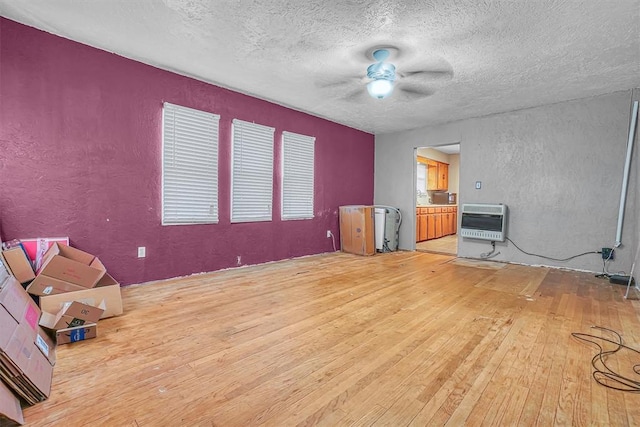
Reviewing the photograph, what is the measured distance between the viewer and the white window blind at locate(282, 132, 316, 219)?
192 inches

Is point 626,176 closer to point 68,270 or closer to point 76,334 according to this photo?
point 76,334

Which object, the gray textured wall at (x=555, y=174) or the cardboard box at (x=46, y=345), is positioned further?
the gray textured wall at (x=555, y=174)

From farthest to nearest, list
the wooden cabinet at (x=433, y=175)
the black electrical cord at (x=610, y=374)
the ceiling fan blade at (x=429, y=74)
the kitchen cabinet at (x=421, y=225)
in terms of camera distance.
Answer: the wooden cabinet at (x=433, y=175) < the kitchen cabinet at (x=421, y=225) < the ceiling fan blade at (x=429, y=74) < the black electrical cord at (x=610, y=374)

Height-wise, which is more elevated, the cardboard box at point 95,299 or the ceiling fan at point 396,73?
the ceiling fan at point 396,73

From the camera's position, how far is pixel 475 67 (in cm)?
330

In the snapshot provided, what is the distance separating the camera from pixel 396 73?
11.3 ft

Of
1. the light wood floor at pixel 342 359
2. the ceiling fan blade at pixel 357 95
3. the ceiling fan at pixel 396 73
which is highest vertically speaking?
the ceiling fan blade at pixel 357 95

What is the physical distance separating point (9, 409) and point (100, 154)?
8.38 feet

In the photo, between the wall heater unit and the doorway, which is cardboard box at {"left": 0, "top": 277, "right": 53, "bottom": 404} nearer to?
the wall heater unit

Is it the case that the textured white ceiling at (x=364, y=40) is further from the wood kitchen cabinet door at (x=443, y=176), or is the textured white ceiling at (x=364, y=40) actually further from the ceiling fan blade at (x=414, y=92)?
the wood kitchen cabinet door at (x=443, y=176)

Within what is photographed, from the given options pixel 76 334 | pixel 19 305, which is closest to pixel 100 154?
pixel 19 305

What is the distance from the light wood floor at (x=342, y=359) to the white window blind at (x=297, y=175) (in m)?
1.95

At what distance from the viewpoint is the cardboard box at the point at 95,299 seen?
7.12 feet

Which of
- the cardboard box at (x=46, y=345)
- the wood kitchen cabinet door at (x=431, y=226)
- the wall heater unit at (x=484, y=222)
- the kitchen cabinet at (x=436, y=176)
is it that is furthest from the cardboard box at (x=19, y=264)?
the kitchen cabinet at (x=436, y=176)
